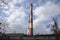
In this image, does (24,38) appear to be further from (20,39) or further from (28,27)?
(28,27)

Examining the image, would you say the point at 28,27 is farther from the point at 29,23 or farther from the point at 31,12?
the point at 31,12

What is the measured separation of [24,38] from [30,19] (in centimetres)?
625

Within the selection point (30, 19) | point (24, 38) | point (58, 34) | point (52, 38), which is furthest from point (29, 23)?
point (58, 34)

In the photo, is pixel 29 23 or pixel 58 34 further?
pixel 29 23

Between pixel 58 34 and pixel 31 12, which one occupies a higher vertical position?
pixel 31 12

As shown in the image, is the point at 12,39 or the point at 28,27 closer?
the point at 12,39

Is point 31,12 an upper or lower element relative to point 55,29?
upper

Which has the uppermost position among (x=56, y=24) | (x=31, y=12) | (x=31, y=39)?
(x=31, y=12)

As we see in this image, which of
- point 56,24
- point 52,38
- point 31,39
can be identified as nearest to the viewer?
point 56,24

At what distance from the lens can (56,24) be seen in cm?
2025

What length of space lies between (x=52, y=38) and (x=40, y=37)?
7.07 ft

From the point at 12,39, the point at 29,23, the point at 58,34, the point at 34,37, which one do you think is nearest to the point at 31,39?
the point at 34,37

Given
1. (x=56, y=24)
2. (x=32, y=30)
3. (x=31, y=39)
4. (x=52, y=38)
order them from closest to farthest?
(x=56, y=24), (x=52, y=38), (x=31, y=39), (x=32, y=30)

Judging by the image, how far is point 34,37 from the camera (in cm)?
2898
